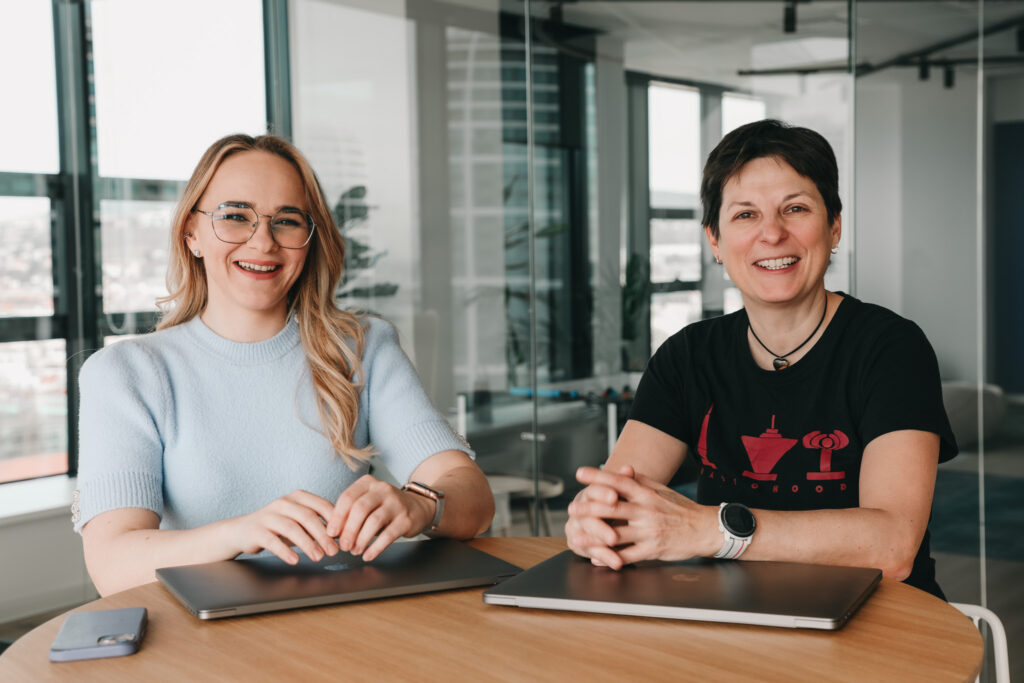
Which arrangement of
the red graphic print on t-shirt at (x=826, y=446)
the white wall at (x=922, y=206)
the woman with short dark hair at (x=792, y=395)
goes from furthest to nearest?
the white wall at (x=922, y=206), the red graphic print on t-shirt at (x=826, y=446), the woman with short dark hair at (x=792, y=395)

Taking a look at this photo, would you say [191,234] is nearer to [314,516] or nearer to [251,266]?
[251,266]

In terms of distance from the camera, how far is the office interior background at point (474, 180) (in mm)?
3592

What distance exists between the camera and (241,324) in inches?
74.9

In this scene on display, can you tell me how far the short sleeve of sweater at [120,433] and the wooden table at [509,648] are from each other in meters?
0.37

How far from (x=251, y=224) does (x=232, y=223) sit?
34 mm

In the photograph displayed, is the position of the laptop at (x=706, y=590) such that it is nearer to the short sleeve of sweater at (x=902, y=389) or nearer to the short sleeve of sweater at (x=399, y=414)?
the short sleeve of sweater at (x=902, y=389)

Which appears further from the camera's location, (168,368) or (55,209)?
(55,209)

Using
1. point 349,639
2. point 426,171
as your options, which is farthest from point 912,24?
point 349,639

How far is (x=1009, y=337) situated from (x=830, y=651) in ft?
7.94

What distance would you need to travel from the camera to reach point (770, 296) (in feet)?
5.98

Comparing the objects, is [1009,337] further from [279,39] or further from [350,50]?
[279,39]

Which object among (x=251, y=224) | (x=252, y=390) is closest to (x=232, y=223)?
(x=251, y=224)

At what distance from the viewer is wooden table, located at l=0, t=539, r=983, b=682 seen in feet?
Result: 3.38

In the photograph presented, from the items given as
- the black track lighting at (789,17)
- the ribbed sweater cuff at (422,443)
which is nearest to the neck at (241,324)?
the ribbed sweater cuff at (422,443)
